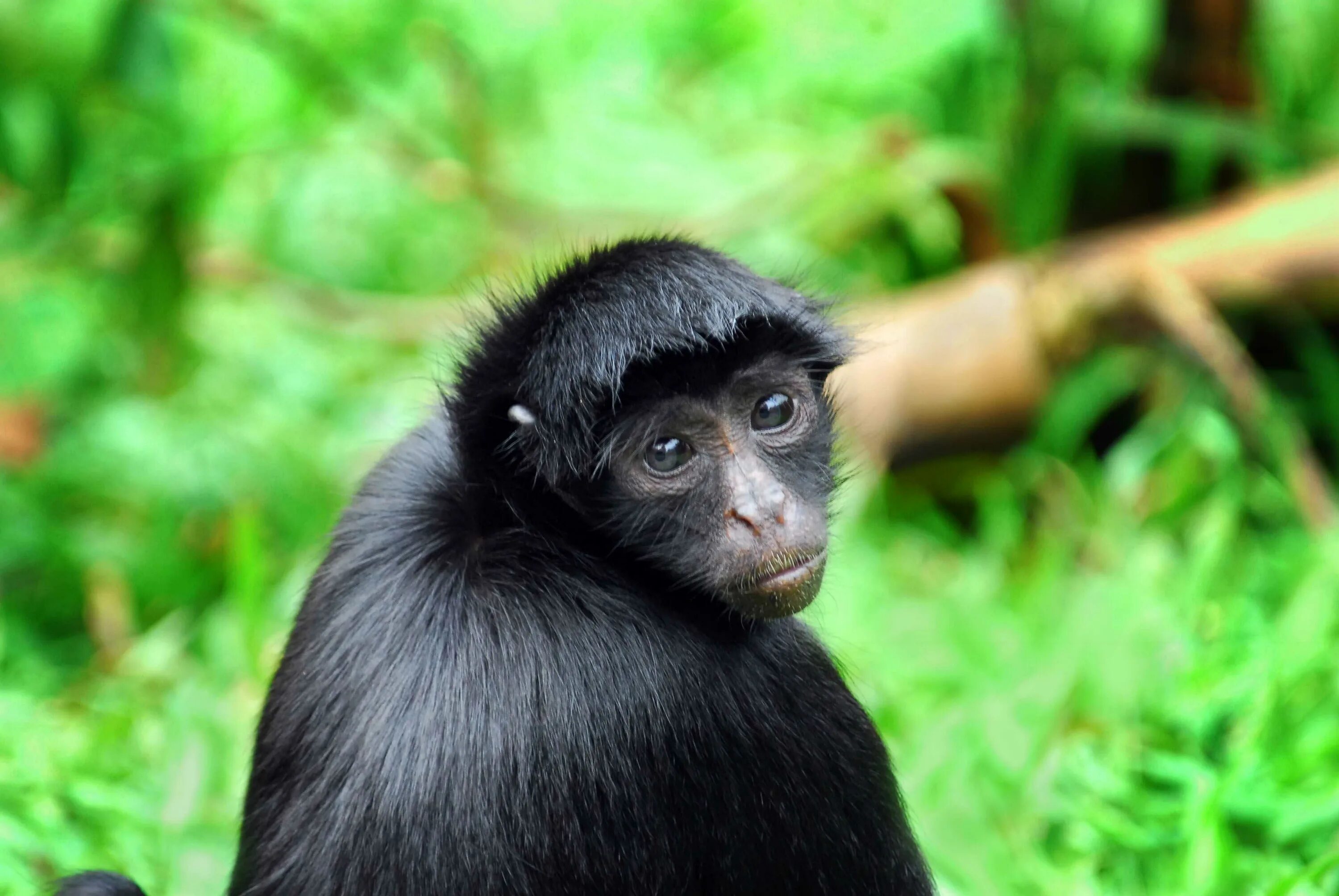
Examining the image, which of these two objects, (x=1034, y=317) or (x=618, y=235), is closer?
(x=1034, y=317)

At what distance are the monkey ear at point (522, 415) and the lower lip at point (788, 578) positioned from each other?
0.64m

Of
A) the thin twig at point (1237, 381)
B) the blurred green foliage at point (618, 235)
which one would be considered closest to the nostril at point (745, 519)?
the blurred green foliage at point (618, 235)

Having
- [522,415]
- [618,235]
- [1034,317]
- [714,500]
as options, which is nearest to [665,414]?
[714,500]

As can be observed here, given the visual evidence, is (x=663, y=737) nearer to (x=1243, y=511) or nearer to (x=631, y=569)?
(x=631, y=569)

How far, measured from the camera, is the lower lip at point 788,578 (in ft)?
10.1

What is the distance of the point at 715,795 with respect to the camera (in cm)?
304

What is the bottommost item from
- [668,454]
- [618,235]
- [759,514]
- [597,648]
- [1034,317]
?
[597,648]

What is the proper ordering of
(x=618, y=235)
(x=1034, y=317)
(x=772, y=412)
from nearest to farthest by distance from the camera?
(x=772, y=412) < (x=1034, y=317) < (x=618, y=235)

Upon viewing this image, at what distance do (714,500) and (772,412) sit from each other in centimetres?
29

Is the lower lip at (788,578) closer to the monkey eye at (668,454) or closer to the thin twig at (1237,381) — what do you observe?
the monkey eye at (668,454)

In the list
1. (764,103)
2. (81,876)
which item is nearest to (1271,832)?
(81,876)

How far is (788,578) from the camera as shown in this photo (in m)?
3.08

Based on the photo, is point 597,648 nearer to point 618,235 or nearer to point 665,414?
point 665,414

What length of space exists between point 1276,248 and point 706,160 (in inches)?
157
